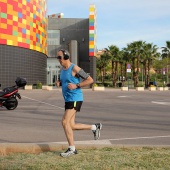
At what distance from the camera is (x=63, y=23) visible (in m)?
69.4

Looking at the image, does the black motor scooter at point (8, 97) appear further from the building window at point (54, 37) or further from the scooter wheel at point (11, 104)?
the building window at point (54, 37)

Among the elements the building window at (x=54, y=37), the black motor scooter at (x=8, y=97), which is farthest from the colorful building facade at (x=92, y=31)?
the black motor scooter at (x=8, y=97)

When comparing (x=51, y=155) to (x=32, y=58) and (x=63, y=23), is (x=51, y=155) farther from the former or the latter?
(x=63, y=23)

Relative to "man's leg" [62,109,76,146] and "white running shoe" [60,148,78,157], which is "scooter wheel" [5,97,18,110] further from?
"white running shoe" [60,148,78,157]

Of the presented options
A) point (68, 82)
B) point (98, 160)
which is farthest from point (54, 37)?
point (98, 160)

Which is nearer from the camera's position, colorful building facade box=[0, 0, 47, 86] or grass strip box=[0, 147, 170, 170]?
grass strip box=[0, 147, 170, 170]

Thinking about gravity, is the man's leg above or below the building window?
below

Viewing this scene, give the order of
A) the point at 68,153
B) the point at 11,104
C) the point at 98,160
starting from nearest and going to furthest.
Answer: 1. the point at 98,160
2. the point at 68,153
3. the point at 11,104

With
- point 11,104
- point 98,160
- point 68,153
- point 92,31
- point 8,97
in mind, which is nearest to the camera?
point 98,160

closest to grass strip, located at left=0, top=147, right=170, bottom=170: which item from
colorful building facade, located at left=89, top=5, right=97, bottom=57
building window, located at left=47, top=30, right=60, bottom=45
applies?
colorful building facade, located at left=89, top=5, right=97, bottom=57

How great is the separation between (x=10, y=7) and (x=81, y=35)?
90.5 feet

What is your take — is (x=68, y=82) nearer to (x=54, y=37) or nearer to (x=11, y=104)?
(x=11, y=104)

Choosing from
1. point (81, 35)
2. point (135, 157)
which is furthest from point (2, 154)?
point (81, 35)

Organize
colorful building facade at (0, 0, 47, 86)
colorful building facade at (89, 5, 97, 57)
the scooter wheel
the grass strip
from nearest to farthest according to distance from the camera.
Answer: the grass strip → the scooter wheel → colorful building facade at (0, 0, 47, 86) → colorful building facade at (89, 5, 97, 57)
